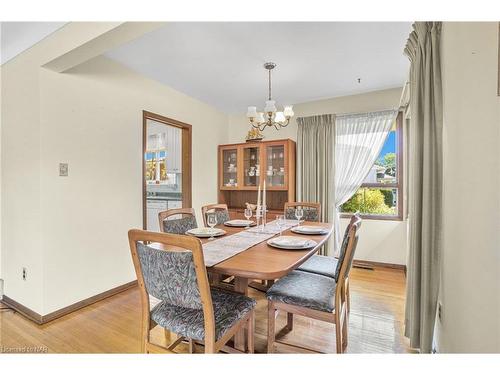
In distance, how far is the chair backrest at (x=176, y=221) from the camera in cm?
206

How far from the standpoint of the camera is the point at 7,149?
2.27 meters

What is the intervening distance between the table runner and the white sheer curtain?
4.96 feet

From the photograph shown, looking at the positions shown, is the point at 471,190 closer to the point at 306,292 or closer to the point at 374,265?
the point at 306,292

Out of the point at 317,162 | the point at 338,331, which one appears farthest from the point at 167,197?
the point at 338,331

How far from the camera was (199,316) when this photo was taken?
126 cm

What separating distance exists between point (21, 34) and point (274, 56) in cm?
203

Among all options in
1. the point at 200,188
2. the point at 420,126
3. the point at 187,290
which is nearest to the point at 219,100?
the point at 200,188

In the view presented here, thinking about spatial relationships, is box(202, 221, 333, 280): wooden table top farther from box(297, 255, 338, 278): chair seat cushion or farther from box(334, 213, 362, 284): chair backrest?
box(297, 255, 338, 278): chair seat cushion

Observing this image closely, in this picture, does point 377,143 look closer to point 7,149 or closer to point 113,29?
point 113,29

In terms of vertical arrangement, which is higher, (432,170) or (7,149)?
(7,149)

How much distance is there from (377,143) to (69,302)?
3.74m

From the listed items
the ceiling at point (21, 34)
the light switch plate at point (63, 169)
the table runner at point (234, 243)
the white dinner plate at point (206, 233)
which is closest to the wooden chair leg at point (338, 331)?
the table runner at point (234, 243)

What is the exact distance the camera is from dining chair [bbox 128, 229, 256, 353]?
109cm

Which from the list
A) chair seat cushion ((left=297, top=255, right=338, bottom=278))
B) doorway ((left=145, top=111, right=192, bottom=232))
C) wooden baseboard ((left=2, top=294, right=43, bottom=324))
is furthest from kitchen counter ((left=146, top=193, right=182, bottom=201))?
chair seat cushion ((left=297, top=255, right=338, bottom=278))
